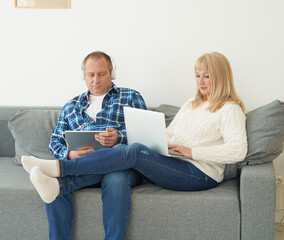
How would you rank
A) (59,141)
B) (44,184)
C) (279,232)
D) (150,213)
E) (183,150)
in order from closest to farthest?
(44,184) < (150,213) < (183,150) < (59,141) < (279,232)

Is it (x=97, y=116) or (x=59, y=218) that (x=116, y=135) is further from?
(x=59, y=218)

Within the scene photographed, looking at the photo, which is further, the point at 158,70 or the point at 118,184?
the point at 158,70

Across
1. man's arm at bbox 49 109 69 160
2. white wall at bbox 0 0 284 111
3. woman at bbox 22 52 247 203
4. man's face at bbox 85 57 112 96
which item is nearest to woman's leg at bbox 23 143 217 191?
woman at bbox 22 52 247 203

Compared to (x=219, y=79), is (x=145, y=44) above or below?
above

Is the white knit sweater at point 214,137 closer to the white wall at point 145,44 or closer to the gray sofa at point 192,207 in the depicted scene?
the gray sofa at point 192,207

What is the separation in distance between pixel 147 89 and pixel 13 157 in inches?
40.0

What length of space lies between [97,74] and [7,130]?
780 millimetres

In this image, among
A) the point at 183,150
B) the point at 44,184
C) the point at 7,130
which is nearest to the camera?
the point at 44,184

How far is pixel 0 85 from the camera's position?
2914mm

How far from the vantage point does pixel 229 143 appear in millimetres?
1896

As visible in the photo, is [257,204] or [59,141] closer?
[257,204]

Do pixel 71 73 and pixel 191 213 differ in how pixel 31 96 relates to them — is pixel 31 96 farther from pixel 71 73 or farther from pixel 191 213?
pixel 191 213

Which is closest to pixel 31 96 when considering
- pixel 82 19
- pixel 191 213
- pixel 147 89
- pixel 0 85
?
pixel 0 85

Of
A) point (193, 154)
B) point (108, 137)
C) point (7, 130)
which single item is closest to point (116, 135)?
point (108, 137)
